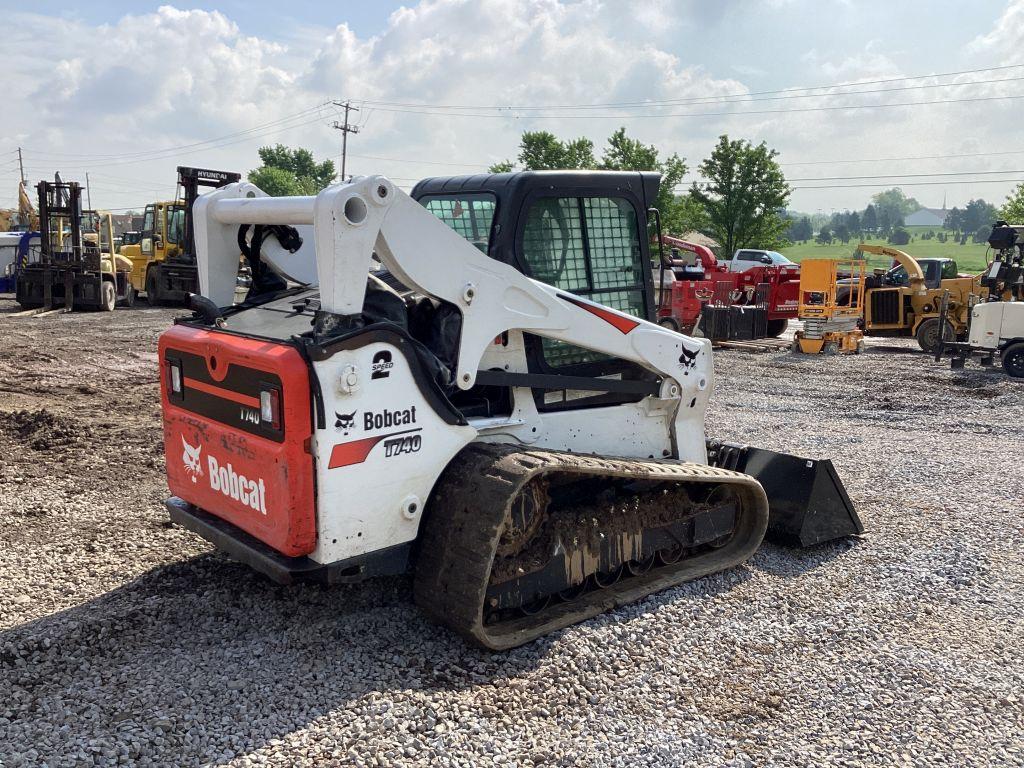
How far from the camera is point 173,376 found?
4.61 m

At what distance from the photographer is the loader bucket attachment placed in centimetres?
571

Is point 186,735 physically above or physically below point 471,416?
below

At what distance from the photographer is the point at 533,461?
408cm

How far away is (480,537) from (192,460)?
1.69m

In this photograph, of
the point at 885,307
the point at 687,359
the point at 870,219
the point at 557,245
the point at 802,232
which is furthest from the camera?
the point at 870,219

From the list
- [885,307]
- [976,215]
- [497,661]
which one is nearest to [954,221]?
[976,215]

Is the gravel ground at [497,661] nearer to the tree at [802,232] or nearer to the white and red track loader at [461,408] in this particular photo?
the white and red track loader at [461,408]

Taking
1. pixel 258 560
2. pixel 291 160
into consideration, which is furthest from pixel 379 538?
pixel 291 160

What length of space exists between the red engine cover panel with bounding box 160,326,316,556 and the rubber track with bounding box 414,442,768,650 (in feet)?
2.09

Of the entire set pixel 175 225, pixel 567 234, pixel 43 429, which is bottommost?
pixel 43 429

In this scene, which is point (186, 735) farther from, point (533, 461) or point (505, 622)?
point (533, 461)

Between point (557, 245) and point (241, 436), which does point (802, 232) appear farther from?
point (241, 436)

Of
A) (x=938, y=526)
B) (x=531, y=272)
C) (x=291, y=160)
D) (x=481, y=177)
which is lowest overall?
(x=938, y=526)

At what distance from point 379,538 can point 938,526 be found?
176 inches
